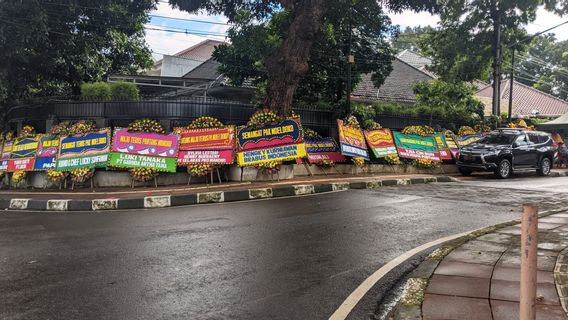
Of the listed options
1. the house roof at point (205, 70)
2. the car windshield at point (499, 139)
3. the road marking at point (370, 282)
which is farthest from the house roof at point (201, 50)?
the road marking at point (370, 282)

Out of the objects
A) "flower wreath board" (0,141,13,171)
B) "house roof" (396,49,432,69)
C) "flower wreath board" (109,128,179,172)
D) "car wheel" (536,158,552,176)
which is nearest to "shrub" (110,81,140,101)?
"flower wreath board" (109,128,179,172)

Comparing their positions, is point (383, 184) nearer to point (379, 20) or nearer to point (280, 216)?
point (280, 216)

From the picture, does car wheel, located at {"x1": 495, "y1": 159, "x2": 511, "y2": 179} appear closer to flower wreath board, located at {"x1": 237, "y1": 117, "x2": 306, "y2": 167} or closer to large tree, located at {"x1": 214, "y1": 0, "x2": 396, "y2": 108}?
large tree, located at {"x1": 214, "y1": 0, "x2": 396, "y2": 108}

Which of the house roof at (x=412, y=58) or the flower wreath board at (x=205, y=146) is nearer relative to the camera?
the flower wreath board at (x=205, y=146)

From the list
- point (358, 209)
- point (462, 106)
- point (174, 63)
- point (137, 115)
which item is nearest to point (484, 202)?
point (358, 209)

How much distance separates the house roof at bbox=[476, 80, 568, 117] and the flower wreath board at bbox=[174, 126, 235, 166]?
30341 mm

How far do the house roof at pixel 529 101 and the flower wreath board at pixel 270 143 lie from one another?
28.9 m

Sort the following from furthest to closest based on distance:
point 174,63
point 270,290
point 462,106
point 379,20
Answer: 1. point 174,63
2. point 462,106
3. point 379,20
4. point 270,290

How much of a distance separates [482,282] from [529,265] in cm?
189

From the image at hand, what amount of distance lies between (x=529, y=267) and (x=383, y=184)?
10.6 metres

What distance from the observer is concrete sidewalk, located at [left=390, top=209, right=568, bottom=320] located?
11.6 ft

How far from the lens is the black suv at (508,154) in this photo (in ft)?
51.6

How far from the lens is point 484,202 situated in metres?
9.55

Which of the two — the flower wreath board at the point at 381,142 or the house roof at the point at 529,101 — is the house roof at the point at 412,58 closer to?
the house roof at the point at 529,101
